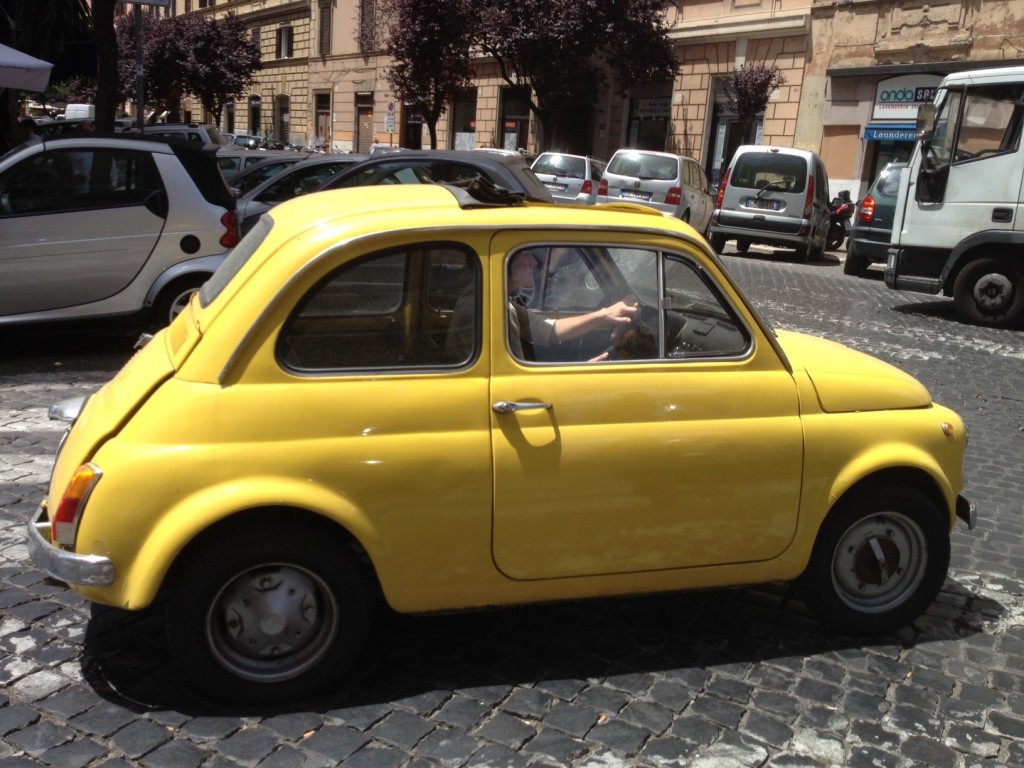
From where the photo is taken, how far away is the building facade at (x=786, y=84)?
21.9 m

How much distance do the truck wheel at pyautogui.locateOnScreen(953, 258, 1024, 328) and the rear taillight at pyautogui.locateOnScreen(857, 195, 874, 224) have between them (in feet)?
12.0

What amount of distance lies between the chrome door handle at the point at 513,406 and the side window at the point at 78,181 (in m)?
5.59

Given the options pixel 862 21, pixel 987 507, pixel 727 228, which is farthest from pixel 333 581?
pixel 862 21

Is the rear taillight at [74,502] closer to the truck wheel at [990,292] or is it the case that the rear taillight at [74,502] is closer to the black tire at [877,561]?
the black tire at [877,561]

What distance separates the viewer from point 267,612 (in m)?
3.16

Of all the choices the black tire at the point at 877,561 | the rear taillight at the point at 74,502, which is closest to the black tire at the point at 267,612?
the rear taillight at the point at 74,502

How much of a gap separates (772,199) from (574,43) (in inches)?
450

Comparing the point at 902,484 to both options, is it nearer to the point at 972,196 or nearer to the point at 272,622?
the point at 272,622

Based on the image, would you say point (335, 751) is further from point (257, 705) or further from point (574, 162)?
point (574, 162)

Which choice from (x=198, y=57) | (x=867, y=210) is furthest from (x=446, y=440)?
(x=198, y=57)

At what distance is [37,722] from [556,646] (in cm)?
179

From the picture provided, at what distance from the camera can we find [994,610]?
4.22m

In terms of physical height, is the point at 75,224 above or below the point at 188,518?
above

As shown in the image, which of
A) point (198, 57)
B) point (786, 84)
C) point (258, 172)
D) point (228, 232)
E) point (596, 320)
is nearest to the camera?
point (596, 320)
